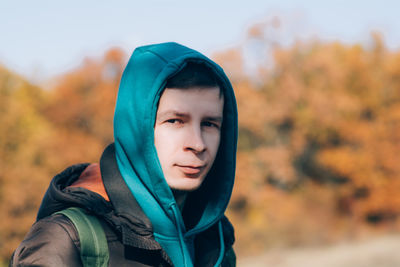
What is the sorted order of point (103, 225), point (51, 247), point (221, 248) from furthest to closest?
point (221, 248) < point (103, 225) < point (51, 247)

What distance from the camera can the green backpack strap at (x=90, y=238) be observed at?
1465 mm

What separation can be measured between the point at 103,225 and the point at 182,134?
0.42m

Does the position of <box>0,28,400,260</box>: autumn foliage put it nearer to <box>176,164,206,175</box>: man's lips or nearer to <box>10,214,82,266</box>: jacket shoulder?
<box>176,164,206,175</box>: man's lips

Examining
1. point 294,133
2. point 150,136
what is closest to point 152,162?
point 150,136

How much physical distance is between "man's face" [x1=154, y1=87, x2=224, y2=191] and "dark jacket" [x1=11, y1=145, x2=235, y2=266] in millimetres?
184

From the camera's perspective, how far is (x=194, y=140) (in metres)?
1.70

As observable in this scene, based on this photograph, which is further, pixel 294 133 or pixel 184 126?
pixel 294 133

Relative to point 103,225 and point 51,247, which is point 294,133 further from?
point 51,247

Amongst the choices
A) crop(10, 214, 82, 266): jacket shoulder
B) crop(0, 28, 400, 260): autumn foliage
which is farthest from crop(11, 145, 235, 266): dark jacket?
crop(0, 28, 400, 260): autumn foliage

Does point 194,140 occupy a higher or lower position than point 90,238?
higher

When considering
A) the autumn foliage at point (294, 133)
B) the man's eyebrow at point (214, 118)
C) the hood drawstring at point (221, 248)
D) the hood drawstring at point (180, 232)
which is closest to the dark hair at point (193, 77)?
the man's eyebrow at point (214, 118)

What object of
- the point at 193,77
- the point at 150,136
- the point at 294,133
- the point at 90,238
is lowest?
the point at 90,238

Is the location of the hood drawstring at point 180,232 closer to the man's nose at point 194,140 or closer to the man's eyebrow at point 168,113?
the man's nose at point 194,140

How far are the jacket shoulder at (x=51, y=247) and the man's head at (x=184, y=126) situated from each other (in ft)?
1.37
